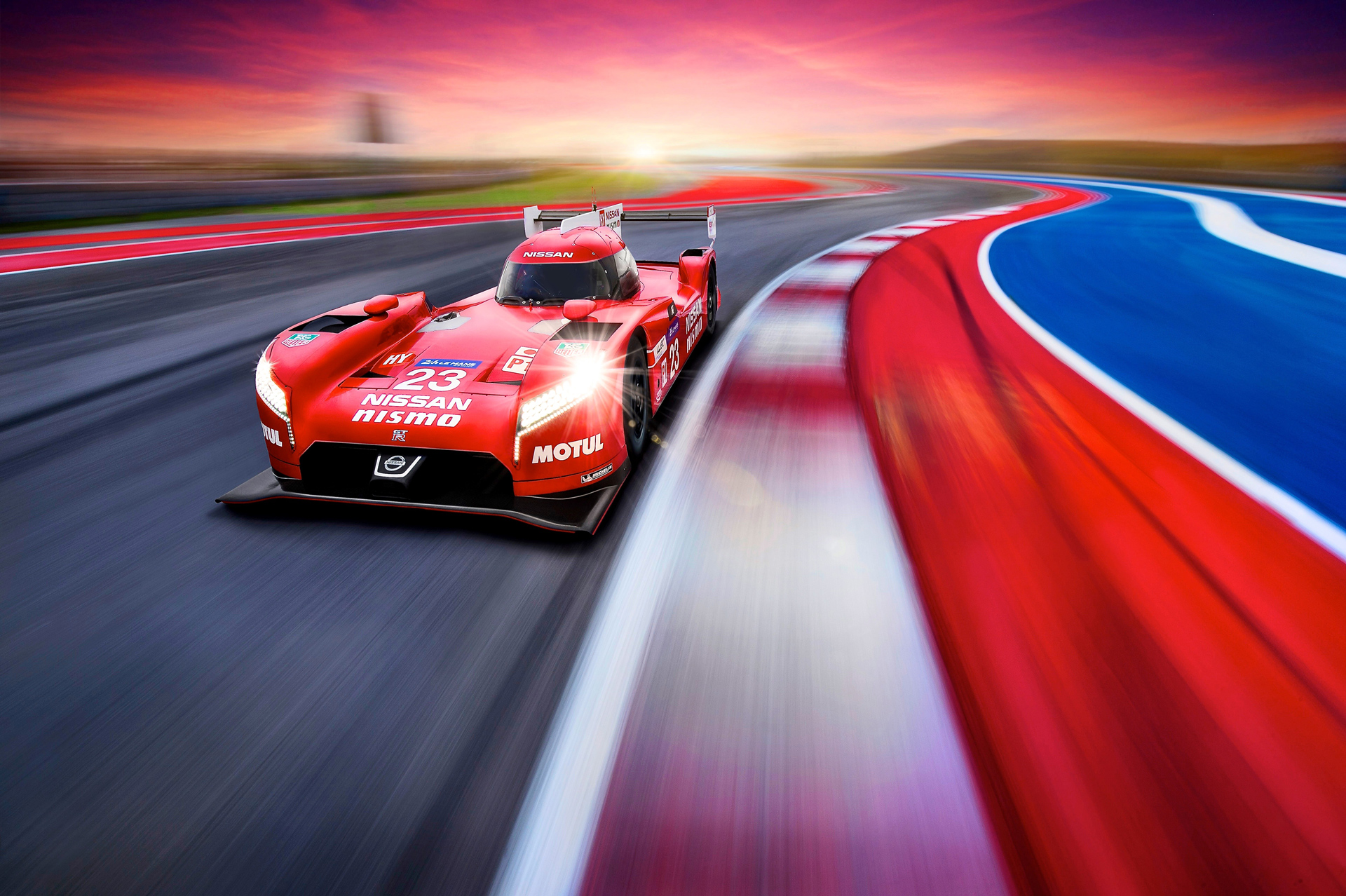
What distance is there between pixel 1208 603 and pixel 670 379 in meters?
3.10

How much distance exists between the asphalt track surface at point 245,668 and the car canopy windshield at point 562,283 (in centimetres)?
96

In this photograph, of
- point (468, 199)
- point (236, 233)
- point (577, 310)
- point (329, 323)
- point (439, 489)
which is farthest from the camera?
point (468, 199)

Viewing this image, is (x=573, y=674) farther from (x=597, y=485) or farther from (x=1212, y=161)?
(x=1212, y=161)

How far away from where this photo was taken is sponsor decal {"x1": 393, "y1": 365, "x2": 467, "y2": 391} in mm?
3201

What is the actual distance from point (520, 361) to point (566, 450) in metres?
0.75

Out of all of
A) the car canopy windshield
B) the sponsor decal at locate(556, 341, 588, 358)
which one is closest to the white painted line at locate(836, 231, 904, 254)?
the car canopy windshield

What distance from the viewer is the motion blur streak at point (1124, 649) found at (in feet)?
5.72

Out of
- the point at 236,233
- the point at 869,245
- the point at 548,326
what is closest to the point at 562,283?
the point at 548,326

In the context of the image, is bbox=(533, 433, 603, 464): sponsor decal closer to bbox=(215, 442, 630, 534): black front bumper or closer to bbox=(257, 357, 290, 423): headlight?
bbox=(215, 442, 630, 534): black front bumper

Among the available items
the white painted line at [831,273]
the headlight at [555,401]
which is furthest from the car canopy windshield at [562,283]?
the white painted line at [831,273]

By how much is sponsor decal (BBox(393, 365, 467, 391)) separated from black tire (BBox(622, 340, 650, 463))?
848mm

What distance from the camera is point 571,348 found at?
3.28m

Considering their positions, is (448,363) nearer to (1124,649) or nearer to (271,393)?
(271,393)

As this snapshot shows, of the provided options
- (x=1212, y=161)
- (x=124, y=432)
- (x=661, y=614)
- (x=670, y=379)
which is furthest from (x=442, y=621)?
(x=1212, y=161)
